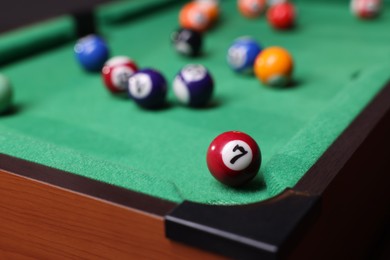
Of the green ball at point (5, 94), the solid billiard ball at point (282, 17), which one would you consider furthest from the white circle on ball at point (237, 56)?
the green ball at point (5, 94)

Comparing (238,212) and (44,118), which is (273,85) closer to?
(44,118)

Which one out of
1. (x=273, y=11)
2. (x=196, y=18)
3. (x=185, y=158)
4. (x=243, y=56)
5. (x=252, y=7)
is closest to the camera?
(x=185, y=158)

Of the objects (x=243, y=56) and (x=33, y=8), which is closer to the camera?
(x=243, y=56)

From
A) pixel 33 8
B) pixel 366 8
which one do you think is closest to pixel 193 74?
pixel 366 8

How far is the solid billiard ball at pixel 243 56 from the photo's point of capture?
7.50 feet

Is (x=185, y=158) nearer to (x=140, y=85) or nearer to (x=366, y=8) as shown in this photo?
(x=140, y=85)

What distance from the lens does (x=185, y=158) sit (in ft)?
5.17

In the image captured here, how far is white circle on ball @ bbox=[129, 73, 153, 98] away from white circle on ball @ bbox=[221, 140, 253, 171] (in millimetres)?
635

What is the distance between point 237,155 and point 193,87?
0.64 metres

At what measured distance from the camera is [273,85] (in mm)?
2189

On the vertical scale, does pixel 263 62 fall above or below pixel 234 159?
below

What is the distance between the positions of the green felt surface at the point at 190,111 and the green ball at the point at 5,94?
4cm

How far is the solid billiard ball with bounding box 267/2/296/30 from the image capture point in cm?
296

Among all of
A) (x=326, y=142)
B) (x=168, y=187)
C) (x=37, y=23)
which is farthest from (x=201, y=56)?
(x=168, y=187)
